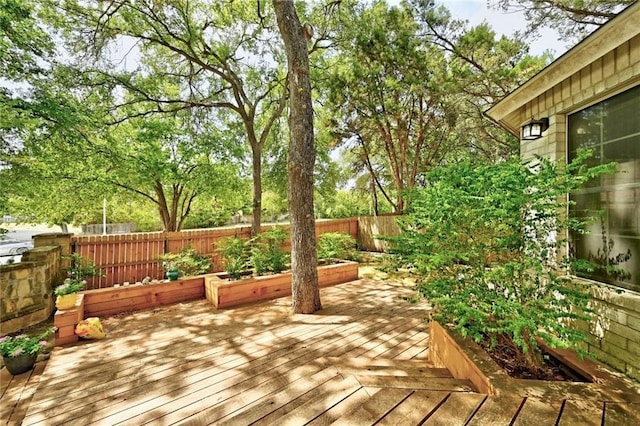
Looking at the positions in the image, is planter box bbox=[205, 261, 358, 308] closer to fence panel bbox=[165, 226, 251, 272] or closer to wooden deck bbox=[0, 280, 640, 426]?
wooden deck bbox=[0, 280, 640, 426]

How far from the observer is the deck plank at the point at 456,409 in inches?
58.0

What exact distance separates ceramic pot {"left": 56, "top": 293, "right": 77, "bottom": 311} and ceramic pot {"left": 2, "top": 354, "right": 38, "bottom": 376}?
65cm

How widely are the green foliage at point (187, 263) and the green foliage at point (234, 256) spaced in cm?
41

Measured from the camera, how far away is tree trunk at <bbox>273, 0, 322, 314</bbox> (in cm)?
412

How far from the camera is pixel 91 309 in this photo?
13.6ft

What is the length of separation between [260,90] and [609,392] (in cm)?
901

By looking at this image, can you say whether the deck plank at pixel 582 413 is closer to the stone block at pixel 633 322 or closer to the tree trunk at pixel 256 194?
the stone block at pixel 633 322

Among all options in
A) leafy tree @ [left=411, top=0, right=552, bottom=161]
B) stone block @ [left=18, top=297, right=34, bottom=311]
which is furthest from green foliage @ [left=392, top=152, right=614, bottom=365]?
leafy tree @ [left=411, top=0, right=552, bottom=161]

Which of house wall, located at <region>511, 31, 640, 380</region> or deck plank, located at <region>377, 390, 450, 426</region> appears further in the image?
house wall, located at <region>511, 31, 640, 380</region>

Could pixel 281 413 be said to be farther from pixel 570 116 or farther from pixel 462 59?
pixel 462 59

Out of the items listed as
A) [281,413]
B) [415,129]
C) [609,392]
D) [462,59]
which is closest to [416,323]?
[609,392]


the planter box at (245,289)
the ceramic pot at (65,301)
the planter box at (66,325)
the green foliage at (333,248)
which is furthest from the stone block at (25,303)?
the green foliage at (333,248)

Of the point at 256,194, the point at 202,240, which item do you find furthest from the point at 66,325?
the point at 256,194

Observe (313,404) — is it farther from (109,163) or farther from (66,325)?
(109,163)
